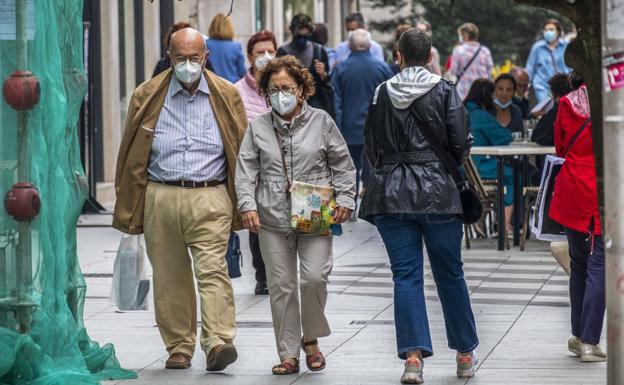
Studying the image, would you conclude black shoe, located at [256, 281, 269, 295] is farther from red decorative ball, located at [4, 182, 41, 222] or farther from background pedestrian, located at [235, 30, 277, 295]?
red decorative ball, located at [4, 182, 41, 222]

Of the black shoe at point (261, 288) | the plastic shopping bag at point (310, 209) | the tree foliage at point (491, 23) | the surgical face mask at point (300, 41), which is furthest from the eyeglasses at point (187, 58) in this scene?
the tree foliage at point (491, 23)

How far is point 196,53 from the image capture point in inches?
336

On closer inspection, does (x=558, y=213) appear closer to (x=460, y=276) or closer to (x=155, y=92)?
(x=460, y=276)

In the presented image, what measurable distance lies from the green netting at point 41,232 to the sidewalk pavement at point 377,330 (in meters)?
0.62

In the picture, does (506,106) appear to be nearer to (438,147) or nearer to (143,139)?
(143,139)

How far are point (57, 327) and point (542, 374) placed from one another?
2393mm

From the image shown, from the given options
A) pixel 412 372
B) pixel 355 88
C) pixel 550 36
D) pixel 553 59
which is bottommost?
pixel 412 372

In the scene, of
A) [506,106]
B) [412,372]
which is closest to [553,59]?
[506,106]

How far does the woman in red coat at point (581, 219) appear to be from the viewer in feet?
27.3

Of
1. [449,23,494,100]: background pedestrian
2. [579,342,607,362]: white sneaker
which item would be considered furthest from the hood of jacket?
[449,23,494,100]: background pedestrian

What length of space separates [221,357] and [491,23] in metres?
33.2

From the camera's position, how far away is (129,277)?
8984 millimetres

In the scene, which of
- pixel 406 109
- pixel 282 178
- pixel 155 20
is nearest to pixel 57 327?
pixel 282 178

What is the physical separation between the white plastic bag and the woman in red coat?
226cm
